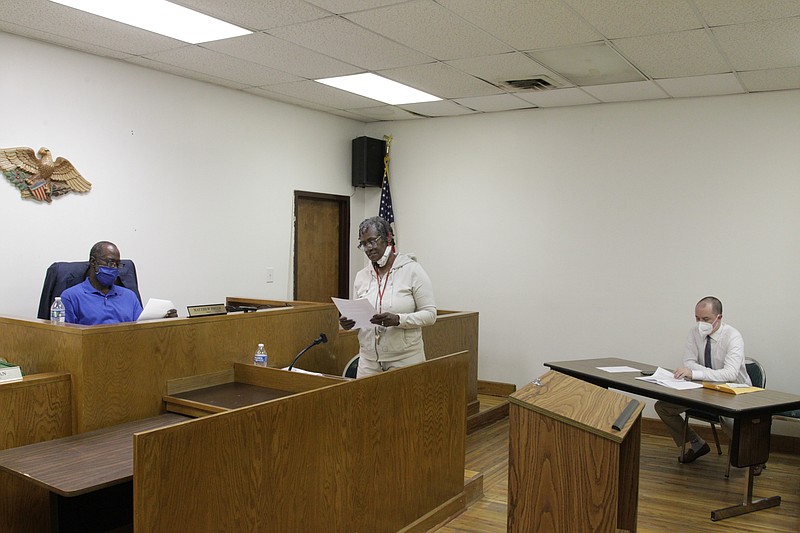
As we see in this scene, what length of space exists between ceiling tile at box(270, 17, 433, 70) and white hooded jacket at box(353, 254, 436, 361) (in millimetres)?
1477

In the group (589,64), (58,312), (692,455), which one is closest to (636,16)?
(589,64)

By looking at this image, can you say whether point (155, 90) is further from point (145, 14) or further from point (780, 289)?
point (780, 289)

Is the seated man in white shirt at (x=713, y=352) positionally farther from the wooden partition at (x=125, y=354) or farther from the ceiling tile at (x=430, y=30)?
the wooden partition at (x=125, y=354)

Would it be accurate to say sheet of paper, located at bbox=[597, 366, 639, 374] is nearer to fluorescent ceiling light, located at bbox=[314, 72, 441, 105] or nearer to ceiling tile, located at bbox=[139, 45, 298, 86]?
fluorescent ceiling light, located at bbox=[314, 72, 441, 105]

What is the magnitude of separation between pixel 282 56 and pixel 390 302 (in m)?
2.11

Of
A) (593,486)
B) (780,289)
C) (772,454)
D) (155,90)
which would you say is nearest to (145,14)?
(155,90)

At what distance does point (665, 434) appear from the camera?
232 inches

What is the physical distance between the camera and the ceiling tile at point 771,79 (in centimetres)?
496

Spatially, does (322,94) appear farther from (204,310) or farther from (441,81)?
(204,310)

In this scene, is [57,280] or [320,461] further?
[57,280]

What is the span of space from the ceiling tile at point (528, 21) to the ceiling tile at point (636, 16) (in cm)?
9

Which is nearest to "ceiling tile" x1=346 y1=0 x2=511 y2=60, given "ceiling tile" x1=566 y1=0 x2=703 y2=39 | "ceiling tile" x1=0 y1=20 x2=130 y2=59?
"ceiling tile" x1=566 y1=0 x2=703 y2=39

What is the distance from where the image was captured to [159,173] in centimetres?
539

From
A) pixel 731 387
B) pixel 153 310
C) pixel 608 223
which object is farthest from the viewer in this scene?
pixel 608 223
